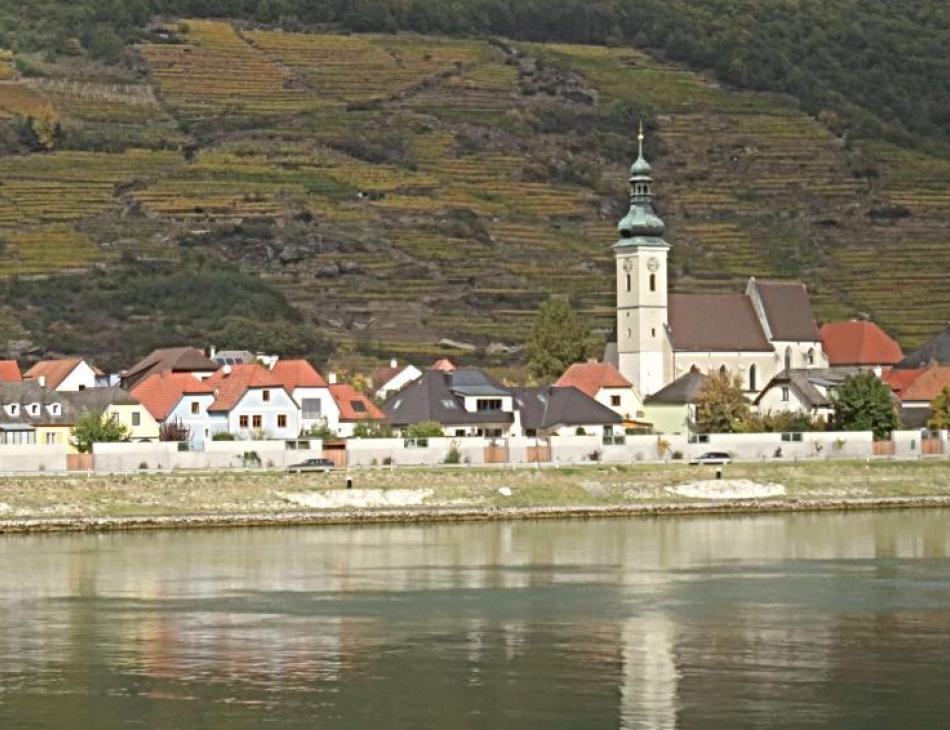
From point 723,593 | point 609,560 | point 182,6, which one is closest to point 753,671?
point 723,593

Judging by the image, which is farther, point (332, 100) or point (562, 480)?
point (332, 100)

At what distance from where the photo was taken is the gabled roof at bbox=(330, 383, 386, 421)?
72125 millimetres

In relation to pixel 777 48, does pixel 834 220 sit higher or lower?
lower

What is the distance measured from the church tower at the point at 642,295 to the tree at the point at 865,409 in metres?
12.7

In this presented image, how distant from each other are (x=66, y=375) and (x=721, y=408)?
20.7m

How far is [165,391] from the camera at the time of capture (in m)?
74.2

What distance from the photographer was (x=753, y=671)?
31.4 meters

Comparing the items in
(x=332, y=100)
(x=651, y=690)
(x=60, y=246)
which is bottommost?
(x=651, y=690)

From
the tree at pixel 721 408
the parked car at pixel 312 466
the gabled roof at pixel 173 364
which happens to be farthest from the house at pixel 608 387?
the parked car at pixel 312 466

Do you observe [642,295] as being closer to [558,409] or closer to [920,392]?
[920,392]

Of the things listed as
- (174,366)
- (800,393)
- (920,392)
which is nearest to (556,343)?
(800,393)

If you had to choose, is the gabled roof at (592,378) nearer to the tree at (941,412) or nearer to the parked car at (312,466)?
the tree at (941,412)

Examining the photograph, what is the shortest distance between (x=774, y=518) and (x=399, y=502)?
851 centimetres

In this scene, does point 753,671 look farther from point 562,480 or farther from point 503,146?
point 503,146
